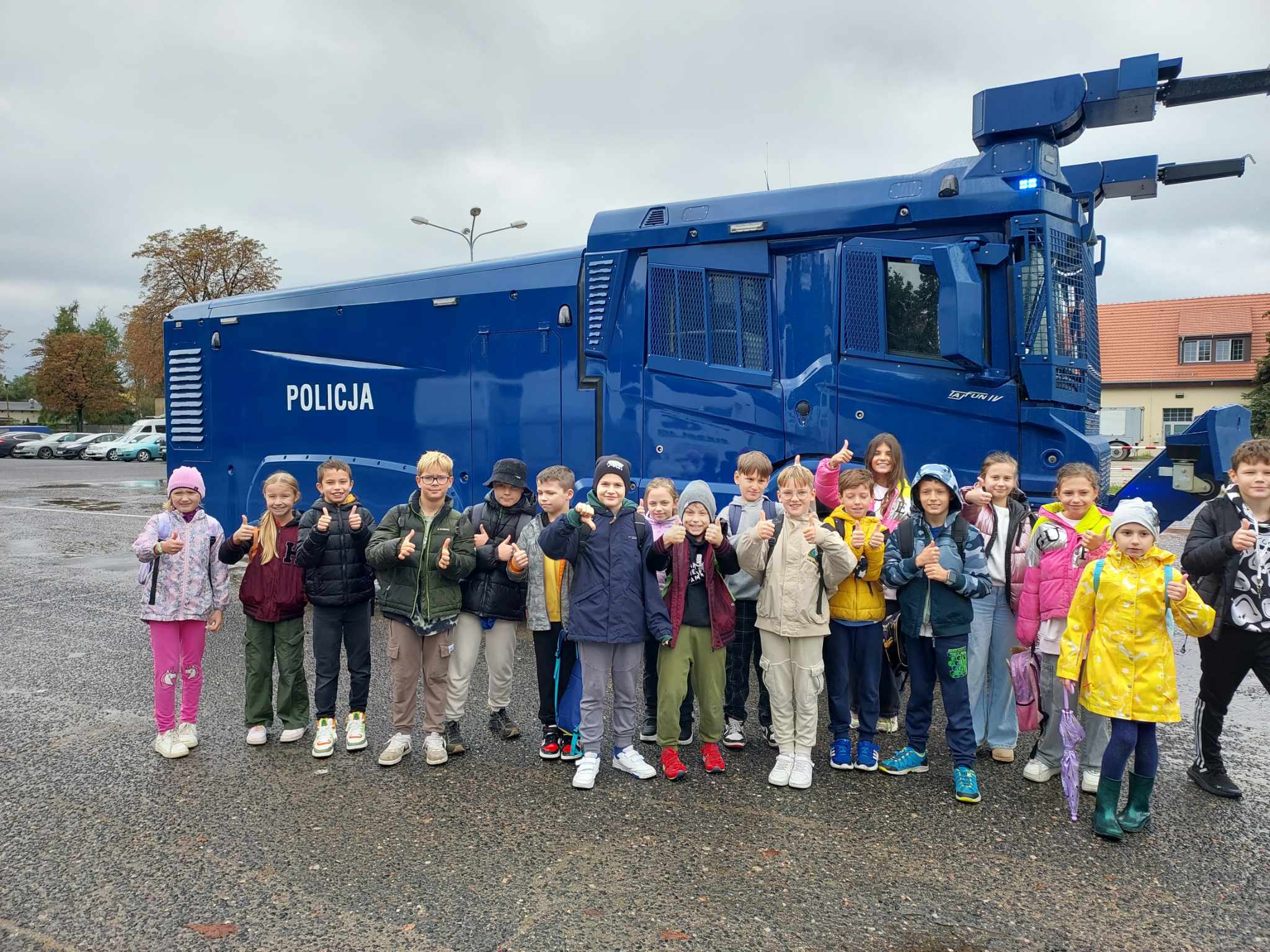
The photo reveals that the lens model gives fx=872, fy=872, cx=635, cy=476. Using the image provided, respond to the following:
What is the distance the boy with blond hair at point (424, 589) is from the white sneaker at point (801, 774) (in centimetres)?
172

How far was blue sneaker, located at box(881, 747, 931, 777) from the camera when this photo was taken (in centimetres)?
424

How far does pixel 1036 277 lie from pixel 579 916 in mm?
4535

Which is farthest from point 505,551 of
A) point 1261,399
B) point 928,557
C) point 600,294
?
point 1261,399

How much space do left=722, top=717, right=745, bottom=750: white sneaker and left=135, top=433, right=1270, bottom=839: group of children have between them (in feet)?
0.04

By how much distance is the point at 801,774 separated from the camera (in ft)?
13.4

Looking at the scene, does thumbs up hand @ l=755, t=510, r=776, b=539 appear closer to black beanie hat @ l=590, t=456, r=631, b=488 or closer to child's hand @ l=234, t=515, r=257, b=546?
black beanie hat @ l=590, t=456, r=631, b=488

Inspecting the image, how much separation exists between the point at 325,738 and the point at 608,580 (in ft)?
5.55

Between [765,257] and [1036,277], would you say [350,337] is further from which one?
[1036,277]

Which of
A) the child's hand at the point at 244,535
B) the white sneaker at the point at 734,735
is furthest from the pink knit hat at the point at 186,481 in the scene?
the white sneaker at the point at 734,735

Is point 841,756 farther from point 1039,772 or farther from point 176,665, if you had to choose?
point 176,665

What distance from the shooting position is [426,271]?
7.87m

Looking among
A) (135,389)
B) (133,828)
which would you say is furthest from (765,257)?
(135,389)

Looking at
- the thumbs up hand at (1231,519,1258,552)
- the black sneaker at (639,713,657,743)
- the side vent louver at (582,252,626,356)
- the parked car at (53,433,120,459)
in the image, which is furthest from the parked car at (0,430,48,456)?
the thumbs up hand at (1231,519,1258,552)

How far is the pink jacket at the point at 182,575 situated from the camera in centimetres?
448
